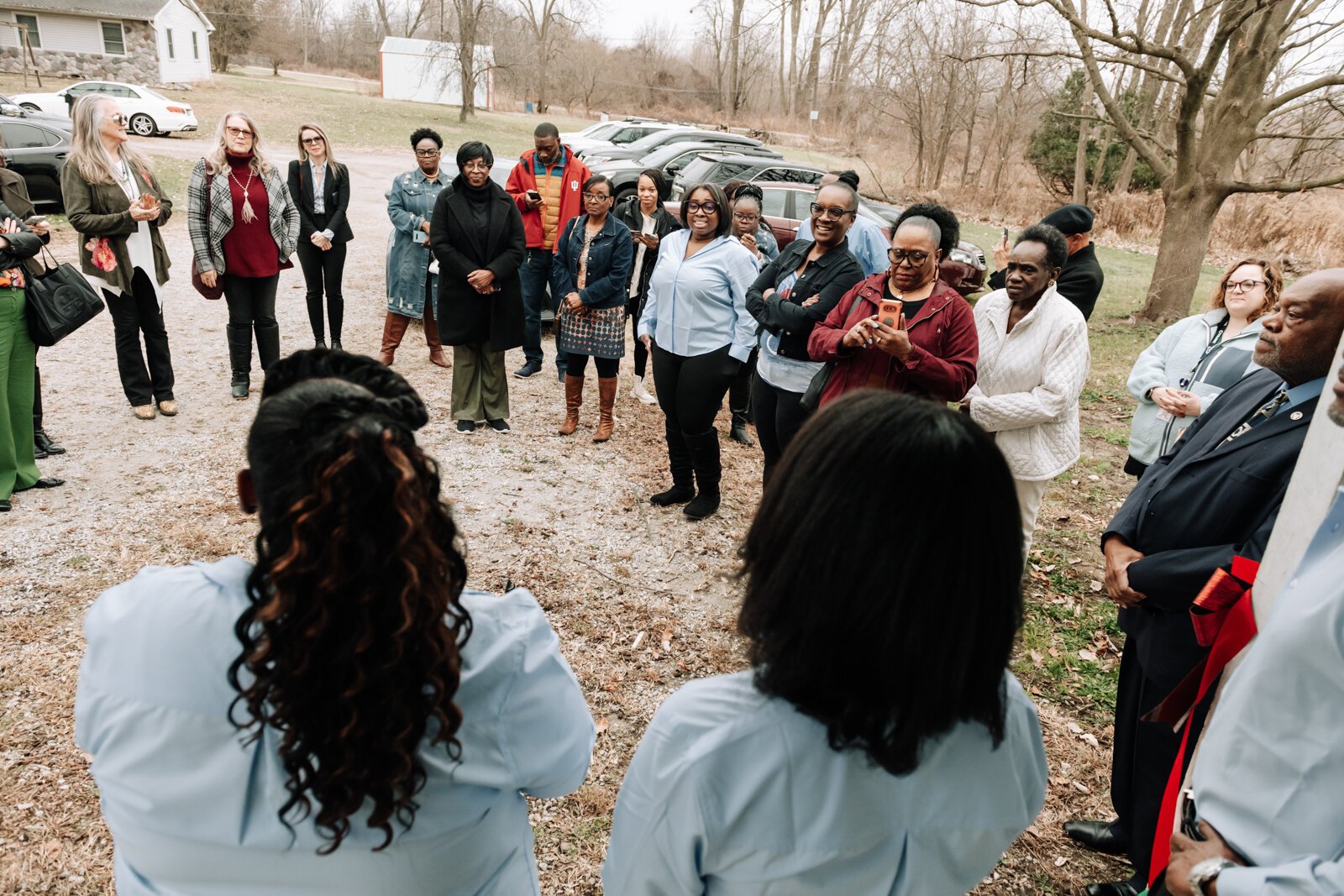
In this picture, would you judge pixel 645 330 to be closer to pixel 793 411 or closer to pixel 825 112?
pixel 793 411

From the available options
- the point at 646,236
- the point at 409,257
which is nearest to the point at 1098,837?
the point at 646,236

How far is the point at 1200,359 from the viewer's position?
12.8 ft

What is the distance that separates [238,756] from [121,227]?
16.9ft

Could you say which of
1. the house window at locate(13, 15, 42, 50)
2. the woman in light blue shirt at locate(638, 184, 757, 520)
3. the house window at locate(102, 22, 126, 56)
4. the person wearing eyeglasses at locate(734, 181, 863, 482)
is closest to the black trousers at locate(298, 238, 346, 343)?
the woman in light blue shirt at locate(638, 184, 757, 520)

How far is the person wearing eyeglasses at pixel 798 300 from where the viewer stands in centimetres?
401

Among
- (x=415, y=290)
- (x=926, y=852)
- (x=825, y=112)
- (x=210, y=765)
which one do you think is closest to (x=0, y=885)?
(x=210, y=765)

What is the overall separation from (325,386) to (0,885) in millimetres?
2285

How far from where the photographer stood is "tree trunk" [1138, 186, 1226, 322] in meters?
10.5

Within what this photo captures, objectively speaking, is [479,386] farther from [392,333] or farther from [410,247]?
[410,247]

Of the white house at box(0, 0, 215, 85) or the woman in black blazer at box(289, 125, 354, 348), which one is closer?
the woman in black blazer at box(289, 125, 354, 348)

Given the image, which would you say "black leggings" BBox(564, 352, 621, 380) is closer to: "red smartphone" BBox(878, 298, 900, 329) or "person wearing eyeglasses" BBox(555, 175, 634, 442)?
"person wearing eyeglasses" BBox(555, 175, 634, 442)

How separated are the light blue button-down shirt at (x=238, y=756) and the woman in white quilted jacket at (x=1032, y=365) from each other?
2681 millimetres

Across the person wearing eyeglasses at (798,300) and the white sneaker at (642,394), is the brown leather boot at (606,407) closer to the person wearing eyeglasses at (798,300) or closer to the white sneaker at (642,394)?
the white sneaker at (642,394)

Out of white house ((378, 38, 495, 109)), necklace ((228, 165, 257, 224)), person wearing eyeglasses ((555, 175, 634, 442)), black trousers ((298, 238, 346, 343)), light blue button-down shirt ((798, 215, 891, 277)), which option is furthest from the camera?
white house ((378, 38, 495, 109))
